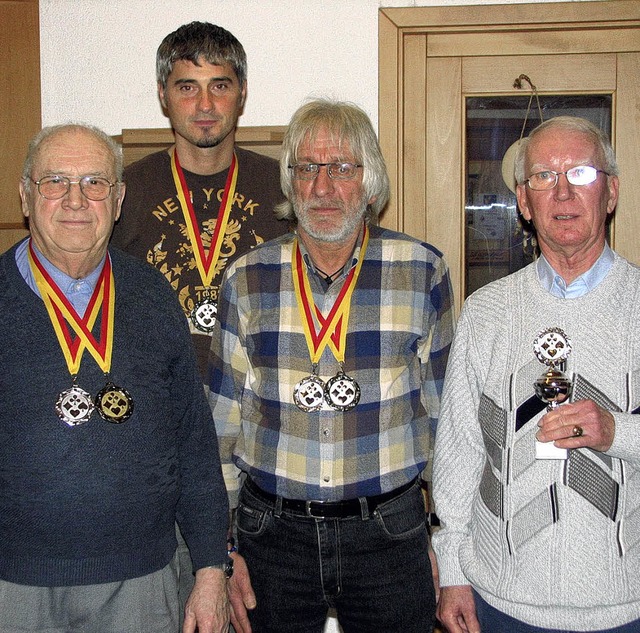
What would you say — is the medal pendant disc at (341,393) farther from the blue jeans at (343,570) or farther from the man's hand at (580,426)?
the man's hand at (580,426)

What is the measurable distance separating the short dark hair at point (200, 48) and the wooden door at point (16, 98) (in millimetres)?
1163

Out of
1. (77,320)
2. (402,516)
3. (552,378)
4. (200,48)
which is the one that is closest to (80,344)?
(77,320)

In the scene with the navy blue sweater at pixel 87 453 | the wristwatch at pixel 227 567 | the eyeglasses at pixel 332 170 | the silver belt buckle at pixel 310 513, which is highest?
the eyeglasses at pixel 332 170

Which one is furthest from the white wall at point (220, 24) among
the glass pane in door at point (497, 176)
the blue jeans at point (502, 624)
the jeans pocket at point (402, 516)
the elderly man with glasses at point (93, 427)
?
the blue jeans at point (502, 624)

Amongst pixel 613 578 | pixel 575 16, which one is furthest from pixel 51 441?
→ pixel 575 16

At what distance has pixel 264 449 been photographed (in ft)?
A: 8.39

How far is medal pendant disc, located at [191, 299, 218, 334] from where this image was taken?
9.24 feet

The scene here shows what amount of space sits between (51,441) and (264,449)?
2.35ft

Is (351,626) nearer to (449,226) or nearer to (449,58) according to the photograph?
(449,226)

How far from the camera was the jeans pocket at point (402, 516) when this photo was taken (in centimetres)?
249

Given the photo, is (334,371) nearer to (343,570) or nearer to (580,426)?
(343,570)

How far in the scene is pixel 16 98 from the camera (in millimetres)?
3852

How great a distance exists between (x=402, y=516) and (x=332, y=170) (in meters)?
1.14

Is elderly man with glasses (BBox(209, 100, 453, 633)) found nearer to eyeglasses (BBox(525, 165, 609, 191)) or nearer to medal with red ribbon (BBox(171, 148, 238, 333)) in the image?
medal with red ribbon (BBox(171, 148, 238, 333))
